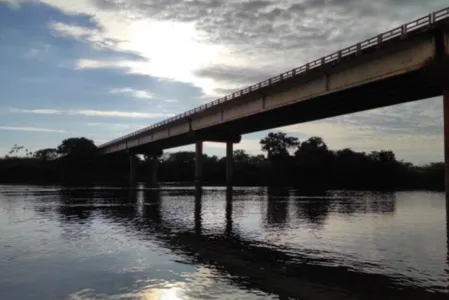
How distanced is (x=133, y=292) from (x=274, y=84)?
60648mm

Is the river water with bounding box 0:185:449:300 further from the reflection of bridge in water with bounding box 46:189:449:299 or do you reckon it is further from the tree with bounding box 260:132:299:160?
the tree with bounding box 260:132:299:160

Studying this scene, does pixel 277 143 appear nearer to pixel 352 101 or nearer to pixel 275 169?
pixel 275 169

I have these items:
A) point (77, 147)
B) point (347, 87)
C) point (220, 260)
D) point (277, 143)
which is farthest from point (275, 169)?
point (220, 260)

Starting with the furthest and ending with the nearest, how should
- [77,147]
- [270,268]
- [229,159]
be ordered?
[77,147] → [229,159] → [270,268]

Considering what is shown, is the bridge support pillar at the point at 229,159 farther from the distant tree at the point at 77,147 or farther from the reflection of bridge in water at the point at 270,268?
the reflection of bridge in water at the point at 270,268

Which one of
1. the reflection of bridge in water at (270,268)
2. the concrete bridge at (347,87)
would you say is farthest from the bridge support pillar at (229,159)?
the reflection of bridge in water at (270,268)

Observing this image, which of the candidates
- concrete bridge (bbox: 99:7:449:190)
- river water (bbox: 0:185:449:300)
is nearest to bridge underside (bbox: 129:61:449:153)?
concrete bridge (bbox: 99:7:449:190)

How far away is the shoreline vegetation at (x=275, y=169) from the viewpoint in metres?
144

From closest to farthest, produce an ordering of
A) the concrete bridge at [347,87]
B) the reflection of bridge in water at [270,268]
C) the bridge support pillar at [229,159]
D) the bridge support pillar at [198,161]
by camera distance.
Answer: the reflection of bridge in water at [270,268] < the concrete bridge at [347,87] < the bridge support pillar at [198,161] < the bridge support pillar at [229,159]

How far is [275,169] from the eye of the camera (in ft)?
528

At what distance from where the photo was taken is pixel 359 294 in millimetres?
13297

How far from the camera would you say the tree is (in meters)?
178

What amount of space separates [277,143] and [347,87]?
406 ft

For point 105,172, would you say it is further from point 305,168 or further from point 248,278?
point 248,278
